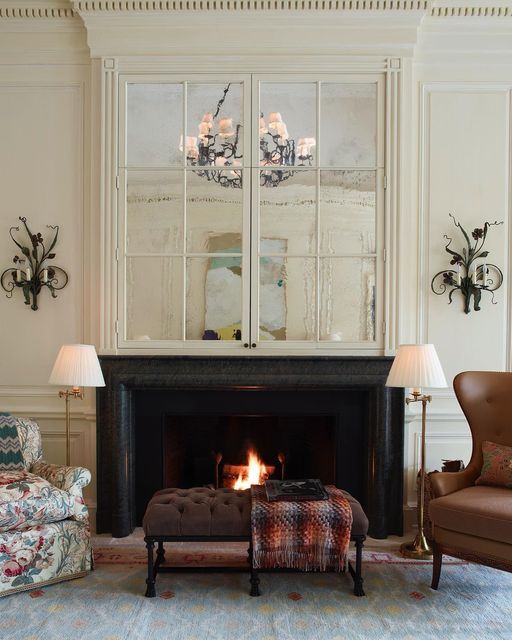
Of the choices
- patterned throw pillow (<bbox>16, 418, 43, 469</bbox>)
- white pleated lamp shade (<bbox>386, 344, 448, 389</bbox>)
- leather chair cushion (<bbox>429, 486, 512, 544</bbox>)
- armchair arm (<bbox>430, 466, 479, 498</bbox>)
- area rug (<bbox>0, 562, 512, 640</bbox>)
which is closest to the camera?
area rug (<bbox>0, 562, 512, 640</bbox>)

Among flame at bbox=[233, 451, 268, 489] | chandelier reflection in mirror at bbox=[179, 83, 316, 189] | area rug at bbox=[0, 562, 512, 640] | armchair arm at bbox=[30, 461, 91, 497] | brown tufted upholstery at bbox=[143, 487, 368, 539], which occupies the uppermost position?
chandelier reflection in mirror at bbox=[179, 83, 316, 189]

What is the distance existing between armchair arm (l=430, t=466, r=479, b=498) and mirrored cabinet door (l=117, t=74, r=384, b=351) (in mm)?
1003

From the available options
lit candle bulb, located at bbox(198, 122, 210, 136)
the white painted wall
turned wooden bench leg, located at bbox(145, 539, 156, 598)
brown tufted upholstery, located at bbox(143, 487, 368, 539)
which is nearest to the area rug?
turned wooden bench leg, located at bbox(145, 539, 156, 598)

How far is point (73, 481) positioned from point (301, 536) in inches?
48.8

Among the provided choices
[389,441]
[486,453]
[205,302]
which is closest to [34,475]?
[205,302]

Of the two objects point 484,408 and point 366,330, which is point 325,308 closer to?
point 366,330

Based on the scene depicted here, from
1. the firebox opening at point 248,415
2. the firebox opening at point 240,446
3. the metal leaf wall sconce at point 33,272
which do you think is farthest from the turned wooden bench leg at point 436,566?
the metal leaf wall sconce at point 33,272

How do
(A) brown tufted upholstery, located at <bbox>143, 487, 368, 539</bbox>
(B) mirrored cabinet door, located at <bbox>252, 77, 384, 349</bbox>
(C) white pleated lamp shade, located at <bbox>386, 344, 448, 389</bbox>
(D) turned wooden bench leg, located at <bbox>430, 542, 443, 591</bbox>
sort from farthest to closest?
(B) mirrored cabinet door, located at <bbox>252, 77, 384, 349</bbox>
(C) white pleated lamp shade, located at <bbox>386, 344, 448, 389</bbox>
(D) turned wooden bench leg, located at <bbox>430, 542, 443, 591</bbox>
(A) brown tufted upholstery, located at <bbox>143, 487, 368, 539</bbox>

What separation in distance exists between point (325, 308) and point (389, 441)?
3.04ft

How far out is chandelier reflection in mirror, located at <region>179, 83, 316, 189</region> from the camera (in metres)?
3.98

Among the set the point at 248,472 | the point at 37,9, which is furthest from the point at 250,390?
the point at 37,9

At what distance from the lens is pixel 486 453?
11.1 feet

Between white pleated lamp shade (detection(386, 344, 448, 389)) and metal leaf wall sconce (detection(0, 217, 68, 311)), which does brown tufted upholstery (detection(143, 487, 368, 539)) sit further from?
metal leaf wall sconce (detection(0, 217, 68, 311))

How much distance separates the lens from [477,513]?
9.60 feet
